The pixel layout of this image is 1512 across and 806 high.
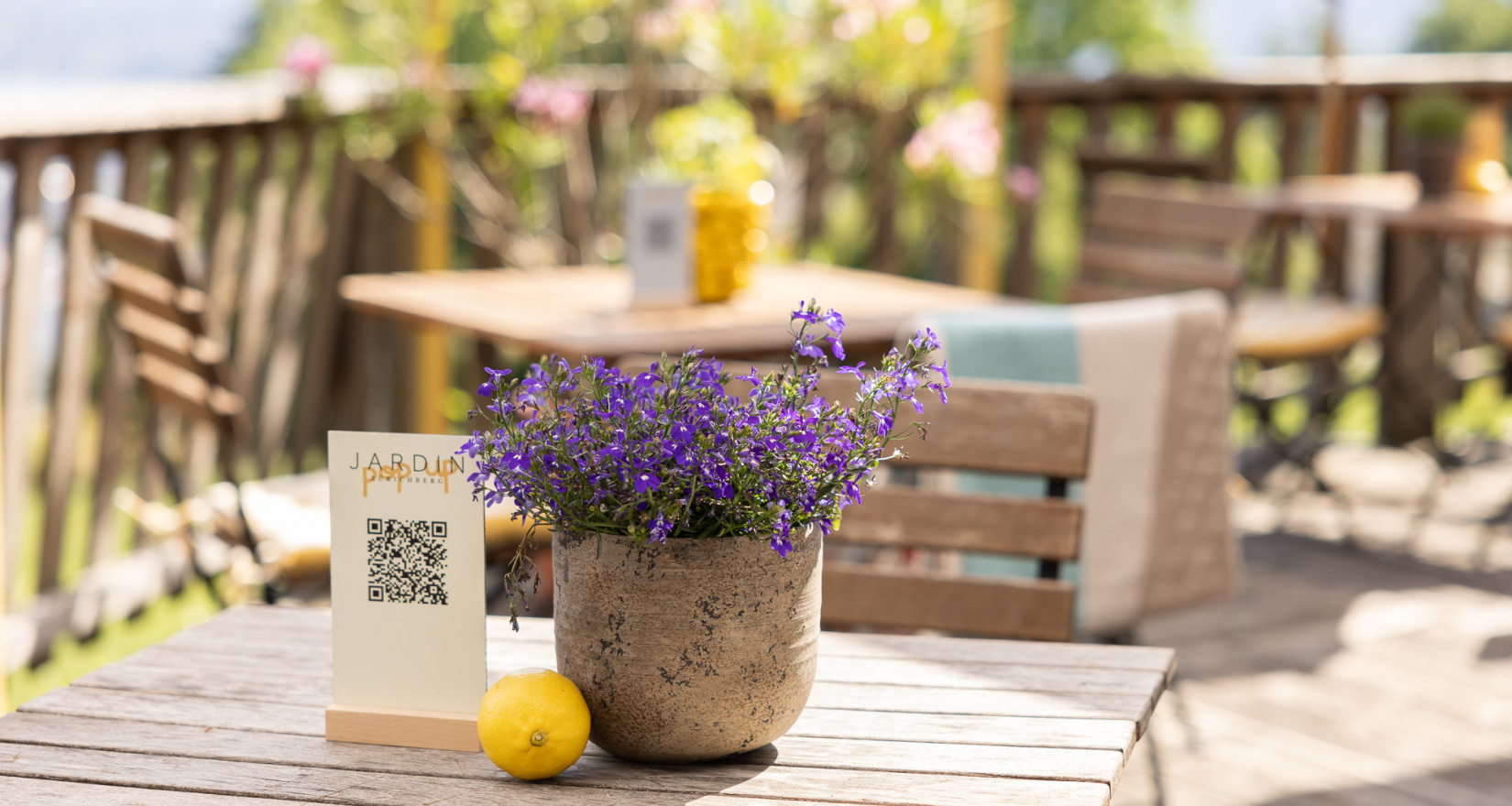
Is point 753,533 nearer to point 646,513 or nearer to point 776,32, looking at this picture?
point 646,513

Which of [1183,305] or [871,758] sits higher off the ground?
[1183,305]

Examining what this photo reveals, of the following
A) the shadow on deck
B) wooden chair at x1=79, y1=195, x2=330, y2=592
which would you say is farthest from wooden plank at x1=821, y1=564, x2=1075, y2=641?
wooden chair at x1=79, y1=195, x2=330, y2=592

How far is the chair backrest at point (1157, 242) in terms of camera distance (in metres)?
3.10

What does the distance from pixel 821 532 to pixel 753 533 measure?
7 cm

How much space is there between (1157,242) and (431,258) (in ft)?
6.33

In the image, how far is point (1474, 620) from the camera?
3.15 meters

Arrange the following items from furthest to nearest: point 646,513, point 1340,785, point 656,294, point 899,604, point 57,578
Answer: point 57,578 → point 656,294 → point 1340,785 → point 899,604 → point 646,513

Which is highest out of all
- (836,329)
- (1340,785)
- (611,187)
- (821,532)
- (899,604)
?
(611,187)

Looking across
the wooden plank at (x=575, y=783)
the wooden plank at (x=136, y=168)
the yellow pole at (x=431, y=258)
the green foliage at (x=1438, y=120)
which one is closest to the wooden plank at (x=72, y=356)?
the wooden plank at (x=136, y=168)

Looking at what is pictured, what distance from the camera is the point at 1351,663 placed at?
9.56 ft

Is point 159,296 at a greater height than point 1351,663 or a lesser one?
greater

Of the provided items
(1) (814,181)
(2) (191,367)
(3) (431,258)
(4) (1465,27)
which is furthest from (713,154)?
(4) (1465,27)

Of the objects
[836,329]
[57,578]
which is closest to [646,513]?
[836,329]

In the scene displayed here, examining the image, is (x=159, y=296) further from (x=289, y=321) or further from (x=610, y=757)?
(x=610, y=757)
